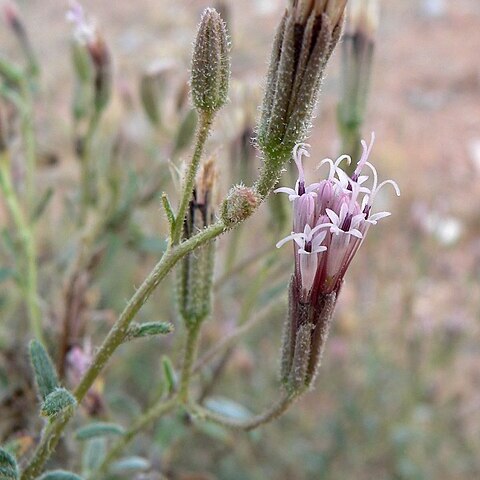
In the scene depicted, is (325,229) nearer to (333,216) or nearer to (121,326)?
(333,216)

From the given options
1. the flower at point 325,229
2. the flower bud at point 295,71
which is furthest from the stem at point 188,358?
the flower bud at point 295,71

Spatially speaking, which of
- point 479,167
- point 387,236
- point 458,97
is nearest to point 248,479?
point 387,236

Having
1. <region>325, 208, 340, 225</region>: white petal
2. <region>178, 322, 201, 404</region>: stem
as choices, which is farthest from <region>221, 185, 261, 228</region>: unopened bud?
<region>178, 322, 201, 404</region>: stem

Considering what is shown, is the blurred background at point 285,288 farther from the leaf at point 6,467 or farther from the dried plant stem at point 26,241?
the leaf at point 6,467

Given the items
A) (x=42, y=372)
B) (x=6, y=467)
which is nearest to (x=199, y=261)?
(x=42, y=372)

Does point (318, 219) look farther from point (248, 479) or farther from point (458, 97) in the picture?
point (458, 97)

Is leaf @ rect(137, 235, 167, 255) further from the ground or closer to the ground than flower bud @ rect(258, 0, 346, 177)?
closer to the ground

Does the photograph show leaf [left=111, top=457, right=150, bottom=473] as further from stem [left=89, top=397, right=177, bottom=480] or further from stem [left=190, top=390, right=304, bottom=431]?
stem [left=190, top=390, right=304, bottom=431]
